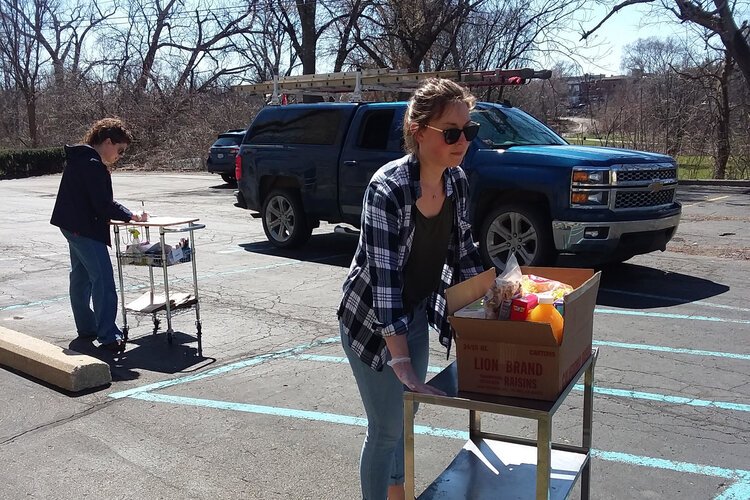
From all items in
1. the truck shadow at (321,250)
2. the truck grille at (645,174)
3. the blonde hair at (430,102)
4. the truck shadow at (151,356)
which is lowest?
the truck shadow at (151,356)

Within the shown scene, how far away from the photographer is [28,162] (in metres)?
31.0

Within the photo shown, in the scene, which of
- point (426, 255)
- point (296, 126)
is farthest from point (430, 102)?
point (296, 126)

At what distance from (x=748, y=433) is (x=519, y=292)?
8.79 ft

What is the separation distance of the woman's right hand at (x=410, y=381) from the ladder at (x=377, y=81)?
8144mm

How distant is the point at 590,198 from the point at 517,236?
96cm

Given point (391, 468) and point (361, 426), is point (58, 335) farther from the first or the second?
point (391, 468)

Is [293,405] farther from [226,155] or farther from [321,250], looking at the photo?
[226,155]

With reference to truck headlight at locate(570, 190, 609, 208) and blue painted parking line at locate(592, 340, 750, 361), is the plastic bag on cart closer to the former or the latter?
blue painted parking line at locate(592, 340, 750, 361)

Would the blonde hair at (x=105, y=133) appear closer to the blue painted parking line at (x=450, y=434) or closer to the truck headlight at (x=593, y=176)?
the blue painted parking line at (x=450, y=434)

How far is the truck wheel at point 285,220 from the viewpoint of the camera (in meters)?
10.4

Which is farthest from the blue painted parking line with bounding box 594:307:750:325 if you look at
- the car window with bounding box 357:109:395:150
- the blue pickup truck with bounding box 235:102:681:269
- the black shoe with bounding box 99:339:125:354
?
the black shoe with bounding box 99:339:125:354

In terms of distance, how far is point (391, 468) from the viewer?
2.90 meters

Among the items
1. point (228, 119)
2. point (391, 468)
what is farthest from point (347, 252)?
point (228, 119)

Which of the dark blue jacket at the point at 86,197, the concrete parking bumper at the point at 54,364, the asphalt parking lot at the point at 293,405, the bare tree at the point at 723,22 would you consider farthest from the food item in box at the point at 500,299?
the bare tree at the point at 723,22
